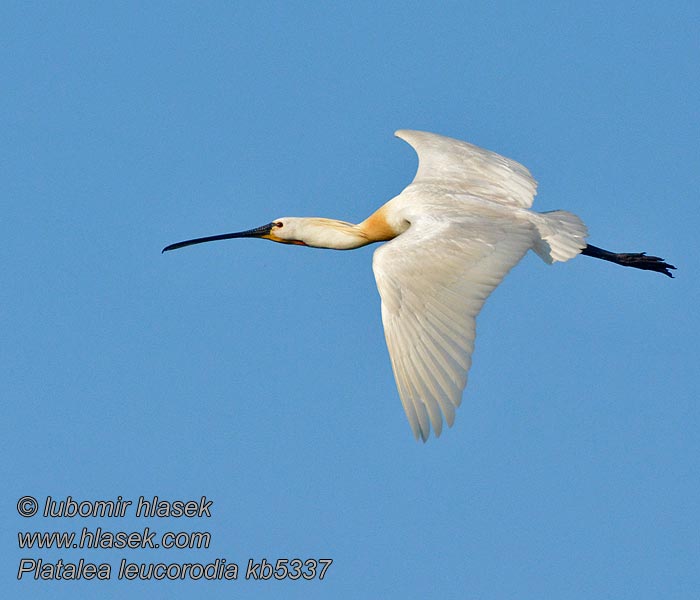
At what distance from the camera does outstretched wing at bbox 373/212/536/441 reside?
10534mm

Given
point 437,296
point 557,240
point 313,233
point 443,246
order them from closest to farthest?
point 437,296
point 443,246
point 557,240
point 313,233

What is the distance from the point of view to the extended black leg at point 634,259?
15953 millimetres

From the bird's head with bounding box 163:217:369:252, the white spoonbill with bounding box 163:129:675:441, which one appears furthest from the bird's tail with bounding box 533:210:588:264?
the bird's head with bounding box 163:217:369:252

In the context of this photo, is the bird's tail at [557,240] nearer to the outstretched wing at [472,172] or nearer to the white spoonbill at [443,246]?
the white spoonbill at [443,246]

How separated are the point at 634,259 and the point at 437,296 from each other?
18.4 feet

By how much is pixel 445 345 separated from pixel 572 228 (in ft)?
11.6

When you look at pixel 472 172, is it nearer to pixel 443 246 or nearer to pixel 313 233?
pixel 313 233

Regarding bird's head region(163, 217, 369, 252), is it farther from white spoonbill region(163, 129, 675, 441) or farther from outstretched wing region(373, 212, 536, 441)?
outstretched wing region(373, 212, 536, 441)

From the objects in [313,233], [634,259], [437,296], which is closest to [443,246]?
[437,296]

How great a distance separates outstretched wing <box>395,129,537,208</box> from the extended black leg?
1267 mm

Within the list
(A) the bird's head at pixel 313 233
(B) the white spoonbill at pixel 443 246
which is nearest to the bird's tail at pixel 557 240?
(B) the white spoonbill at pixel 443 246

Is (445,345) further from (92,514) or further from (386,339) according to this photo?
(92,514)

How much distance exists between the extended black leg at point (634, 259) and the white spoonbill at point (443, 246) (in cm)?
1

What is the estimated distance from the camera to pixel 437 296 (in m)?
11.4
